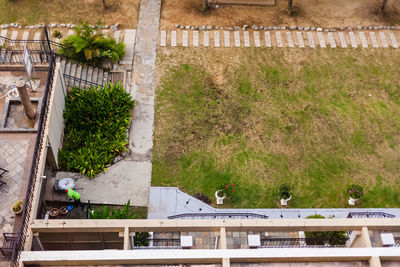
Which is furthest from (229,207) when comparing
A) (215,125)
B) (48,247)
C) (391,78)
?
(391,78)

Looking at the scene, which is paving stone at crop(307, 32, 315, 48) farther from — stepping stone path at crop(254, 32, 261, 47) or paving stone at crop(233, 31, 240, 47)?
paving stone at crop(233, 31, 240, 47)

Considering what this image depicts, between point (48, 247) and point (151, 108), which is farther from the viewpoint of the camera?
point (151, 108)

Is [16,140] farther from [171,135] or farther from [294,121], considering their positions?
[294,121]

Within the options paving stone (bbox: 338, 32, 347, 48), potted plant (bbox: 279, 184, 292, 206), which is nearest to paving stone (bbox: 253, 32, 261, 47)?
paving stone (bbox: 338, 32, 347, 48)

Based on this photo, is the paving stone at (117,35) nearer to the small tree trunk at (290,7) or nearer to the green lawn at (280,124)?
the green lawn at (280,124)

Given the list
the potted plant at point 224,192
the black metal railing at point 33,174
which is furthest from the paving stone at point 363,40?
the black metal railing at point 33,174
